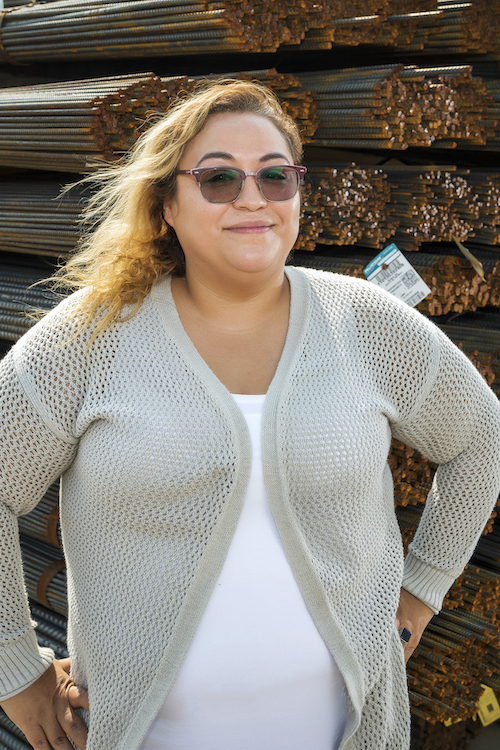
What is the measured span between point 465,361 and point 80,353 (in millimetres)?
958

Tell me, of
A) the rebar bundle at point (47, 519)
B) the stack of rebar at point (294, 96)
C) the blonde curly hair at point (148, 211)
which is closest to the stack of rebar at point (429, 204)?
the stack of rebar at point (294, 96)

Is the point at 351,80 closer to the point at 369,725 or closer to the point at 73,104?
the point at 73,104

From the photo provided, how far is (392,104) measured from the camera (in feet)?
8.06

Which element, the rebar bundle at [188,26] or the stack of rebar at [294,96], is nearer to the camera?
the rebar bundle at [188,26]

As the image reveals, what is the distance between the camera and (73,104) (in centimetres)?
232

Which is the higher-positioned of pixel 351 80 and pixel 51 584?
pixel 351 80

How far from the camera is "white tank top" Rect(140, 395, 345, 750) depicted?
160 cm

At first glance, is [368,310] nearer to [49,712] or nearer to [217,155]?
[217,155]

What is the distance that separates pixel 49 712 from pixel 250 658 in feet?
1.92

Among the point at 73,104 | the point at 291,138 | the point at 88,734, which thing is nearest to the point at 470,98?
the point at 291,138

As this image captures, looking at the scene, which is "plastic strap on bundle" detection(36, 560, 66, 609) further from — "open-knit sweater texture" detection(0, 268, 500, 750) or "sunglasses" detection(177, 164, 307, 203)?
"sunglasses" detection(177, 164, 307, 203)

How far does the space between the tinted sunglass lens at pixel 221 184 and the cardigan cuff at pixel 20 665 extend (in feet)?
3.69

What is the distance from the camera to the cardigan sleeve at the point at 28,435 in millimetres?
1670

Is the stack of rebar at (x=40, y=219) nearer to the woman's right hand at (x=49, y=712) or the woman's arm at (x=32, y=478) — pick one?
the woman's arm at (x=32, y=478)
